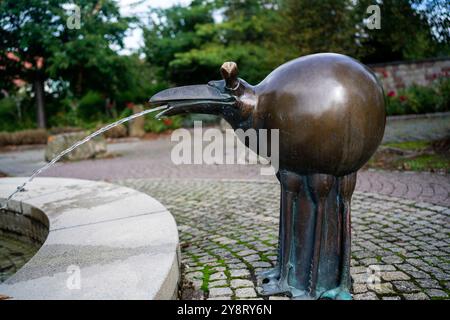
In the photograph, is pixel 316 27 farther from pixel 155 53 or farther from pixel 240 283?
pixel 240 283

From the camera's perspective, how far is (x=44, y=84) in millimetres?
19609

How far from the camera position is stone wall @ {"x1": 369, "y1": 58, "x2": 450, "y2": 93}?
611 inches

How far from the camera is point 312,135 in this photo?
204 cm

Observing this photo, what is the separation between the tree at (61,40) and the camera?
1556cm

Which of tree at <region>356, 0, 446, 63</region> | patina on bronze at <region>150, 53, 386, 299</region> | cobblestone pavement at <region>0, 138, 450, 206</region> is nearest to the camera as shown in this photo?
patina on bronze at <region>150, 53, 386, 299</region>

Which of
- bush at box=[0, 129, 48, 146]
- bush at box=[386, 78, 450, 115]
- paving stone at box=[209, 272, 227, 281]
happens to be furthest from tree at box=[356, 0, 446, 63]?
bush at box=[0, 129, 48, 146]

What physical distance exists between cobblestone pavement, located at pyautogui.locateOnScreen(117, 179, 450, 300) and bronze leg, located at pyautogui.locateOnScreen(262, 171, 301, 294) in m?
0.17

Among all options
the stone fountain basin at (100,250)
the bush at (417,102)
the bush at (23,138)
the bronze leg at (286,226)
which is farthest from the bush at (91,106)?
the bronze leg at (286,226)

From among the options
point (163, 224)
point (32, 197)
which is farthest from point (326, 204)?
point (32, 197)

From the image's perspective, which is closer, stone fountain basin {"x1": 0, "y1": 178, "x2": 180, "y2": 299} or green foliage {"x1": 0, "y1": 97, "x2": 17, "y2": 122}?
stone fountain basin {"x1": 0, "y1": 178, "x2": 180, "y2": 299}

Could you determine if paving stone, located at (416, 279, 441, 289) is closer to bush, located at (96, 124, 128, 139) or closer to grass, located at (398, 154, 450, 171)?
grass, located at (398, 154, 450, 171)

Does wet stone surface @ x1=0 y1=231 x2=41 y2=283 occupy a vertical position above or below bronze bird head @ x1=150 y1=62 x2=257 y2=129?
below

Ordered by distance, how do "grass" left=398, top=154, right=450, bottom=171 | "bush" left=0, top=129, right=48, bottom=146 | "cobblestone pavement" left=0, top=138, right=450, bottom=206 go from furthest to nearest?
"bush" left=0, top=129, right=48, bottom=146
"grass" left=398, top=154, right=450, bottom=171
"cobblestone pavement" left=0, top=138, right=450, bottom=206

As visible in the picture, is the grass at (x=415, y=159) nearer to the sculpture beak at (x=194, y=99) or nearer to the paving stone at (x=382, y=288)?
the paving stone at (x=382, y=288)
